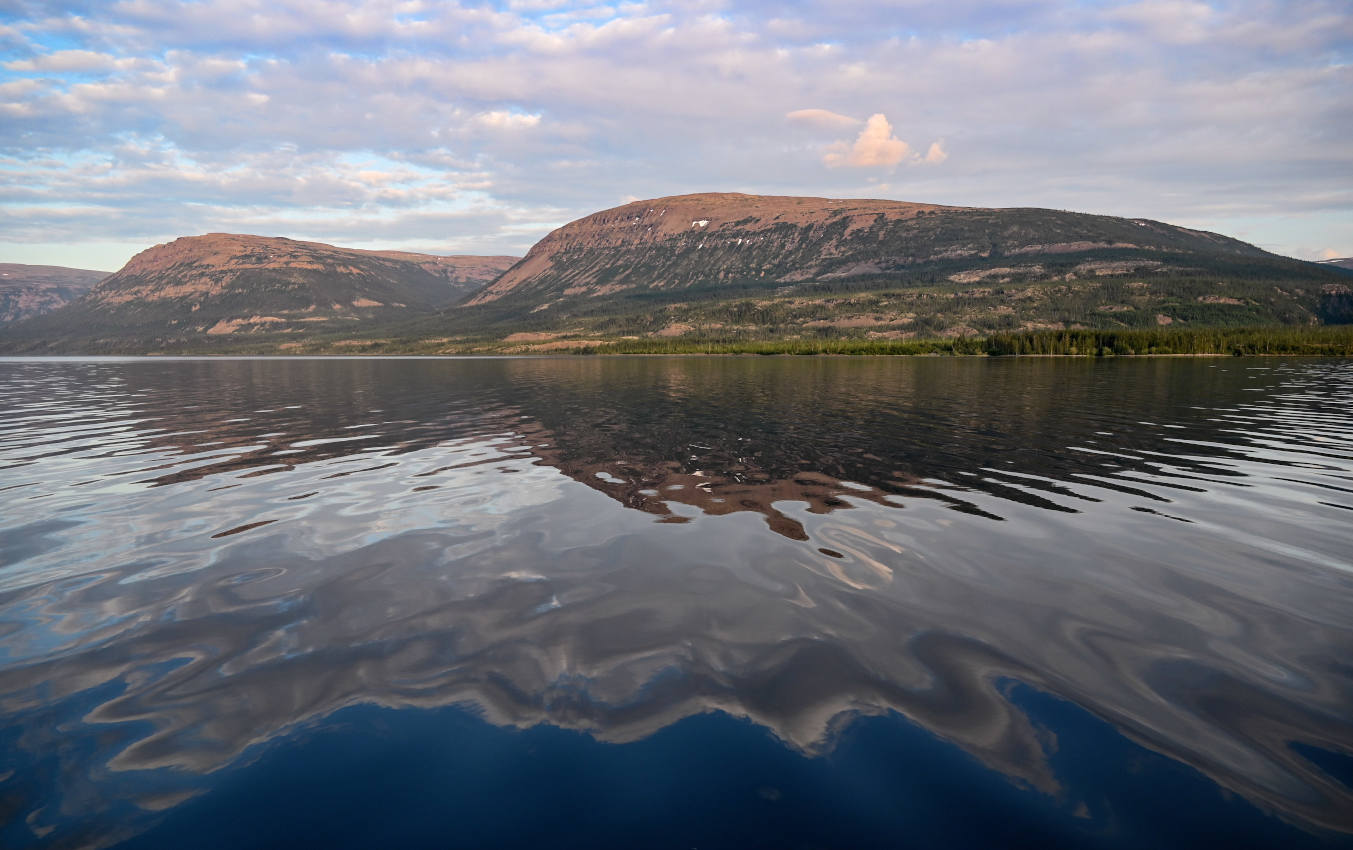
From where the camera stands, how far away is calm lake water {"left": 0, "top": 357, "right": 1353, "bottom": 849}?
6848 millimetres

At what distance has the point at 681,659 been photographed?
10039mm

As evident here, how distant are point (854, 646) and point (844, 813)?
3853 mm

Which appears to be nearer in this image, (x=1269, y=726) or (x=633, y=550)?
(x=1269, y=726)

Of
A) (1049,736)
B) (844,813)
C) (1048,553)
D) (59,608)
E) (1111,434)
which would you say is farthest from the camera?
(1111,434)

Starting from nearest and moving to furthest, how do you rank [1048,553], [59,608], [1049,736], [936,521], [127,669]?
[1049,736] → [127,669] → [59,608] → [1048,553] → [936,521]

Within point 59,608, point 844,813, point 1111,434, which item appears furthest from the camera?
point 1111,434

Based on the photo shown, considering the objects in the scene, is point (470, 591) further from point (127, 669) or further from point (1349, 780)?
point (1349, 780)

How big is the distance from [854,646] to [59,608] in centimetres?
1500

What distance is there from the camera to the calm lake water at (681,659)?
6848 mm

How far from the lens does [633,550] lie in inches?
615

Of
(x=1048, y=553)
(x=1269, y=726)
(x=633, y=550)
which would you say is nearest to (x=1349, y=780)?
(x=1269, y=726)

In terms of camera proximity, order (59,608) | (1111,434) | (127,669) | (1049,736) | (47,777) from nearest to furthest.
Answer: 1. (47,777)
2. (1049,736)
3. (127,669)
4. (59,608)
5. (1111,434)

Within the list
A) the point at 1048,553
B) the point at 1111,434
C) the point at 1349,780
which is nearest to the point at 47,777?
the point at 1349,780

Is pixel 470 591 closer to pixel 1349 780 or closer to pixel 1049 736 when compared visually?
pixel 1049 736
